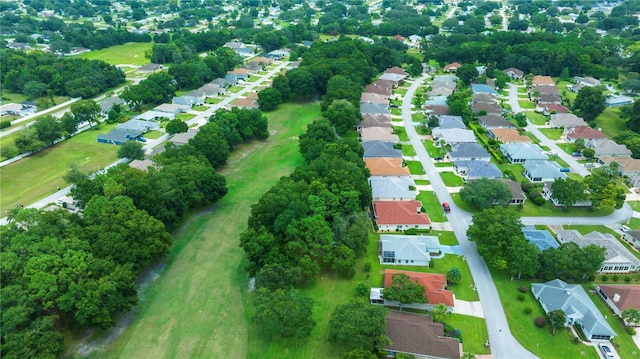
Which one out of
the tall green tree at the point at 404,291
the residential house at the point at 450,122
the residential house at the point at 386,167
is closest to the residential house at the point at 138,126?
the residential house at the point at 386,167

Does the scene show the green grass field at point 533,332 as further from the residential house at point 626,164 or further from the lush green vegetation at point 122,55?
the lush green vegetation at point 122,55

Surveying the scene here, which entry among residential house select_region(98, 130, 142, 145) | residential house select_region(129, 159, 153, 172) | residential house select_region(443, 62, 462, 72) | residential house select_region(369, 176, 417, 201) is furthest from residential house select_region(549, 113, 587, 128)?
residential house select_region(98, 130, 142, 145)

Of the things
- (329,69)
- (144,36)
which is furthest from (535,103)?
(144,36)

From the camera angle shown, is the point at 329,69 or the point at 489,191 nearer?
the point at 489,191

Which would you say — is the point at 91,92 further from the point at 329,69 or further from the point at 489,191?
the point at 489,191

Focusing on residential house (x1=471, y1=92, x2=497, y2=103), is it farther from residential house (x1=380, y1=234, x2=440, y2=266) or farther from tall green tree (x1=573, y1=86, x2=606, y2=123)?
residential house (x1=380, y1=234, x2=440, y2=266)

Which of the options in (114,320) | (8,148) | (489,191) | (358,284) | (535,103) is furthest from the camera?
(535,103)

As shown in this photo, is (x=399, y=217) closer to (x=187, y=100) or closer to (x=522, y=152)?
(x=522, y=152)

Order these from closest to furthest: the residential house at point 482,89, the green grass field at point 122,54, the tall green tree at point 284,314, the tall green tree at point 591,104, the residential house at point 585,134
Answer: the tall green tree at point 284,314 → the residential house at point 585,134 → the tall green tree at point 591,104 → the residential house at point 482,89 → the green grass field at point 122,54
